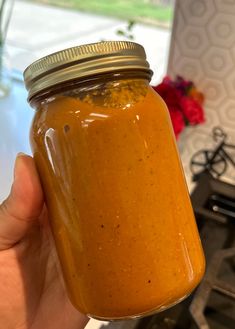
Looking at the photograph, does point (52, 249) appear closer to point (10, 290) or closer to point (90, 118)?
point (10, 290)

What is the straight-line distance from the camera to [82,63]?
404 millimetres

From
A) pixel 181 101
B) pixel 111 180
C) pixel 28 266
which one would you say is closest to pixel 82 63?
pixel 111 180

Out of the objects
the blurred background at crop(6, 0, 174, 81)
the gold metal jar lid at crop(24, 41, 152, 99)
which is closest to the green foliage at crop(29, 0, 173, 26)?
the blurred background at crop(6, 0, 174, 81)

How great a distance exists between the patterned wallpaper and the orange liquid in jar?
1.51 ft

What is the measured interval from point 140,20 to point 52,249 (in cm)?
102

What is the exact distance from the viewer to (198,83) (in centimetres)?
88

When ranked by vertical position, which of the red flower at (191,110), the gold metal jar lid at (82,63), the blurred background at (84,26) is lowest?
the red flower at (191,110)

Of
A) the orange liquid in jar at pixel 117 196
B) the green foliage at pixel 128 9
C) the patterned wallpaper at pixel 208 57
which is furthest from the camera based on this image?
Result: the green foliage at pixel 128 9

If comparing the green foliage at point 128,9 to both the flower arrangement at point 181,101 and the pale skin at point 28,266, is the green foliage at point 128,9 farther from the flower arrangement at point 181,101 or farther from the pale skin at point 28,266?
the pale skin at point 28,266

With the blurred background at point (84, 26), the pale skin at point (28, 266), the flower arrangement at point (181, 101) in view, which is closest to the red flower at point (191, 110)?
the flower arrangement at point (181, 101)

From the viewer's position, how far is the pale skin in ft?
1.54

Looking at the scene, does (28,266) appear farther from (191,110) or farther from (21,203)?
(191,110)

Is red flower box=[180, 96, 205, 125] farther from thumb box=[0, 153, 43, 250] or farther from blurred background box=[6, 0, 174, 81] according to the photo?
thumb box=[0, 153, 43, 250]

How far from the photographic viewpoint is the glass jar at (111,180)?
15.4 inches
